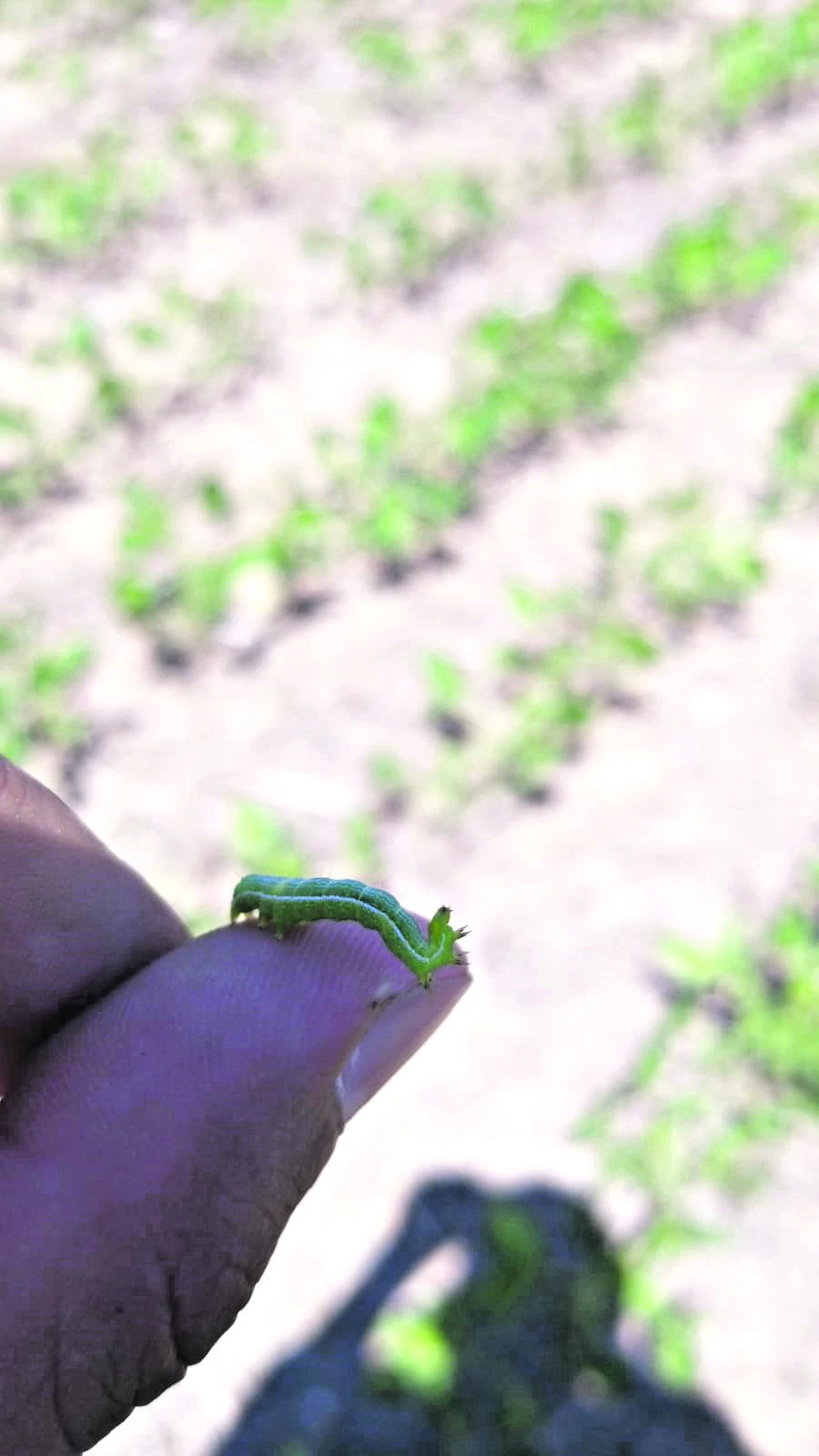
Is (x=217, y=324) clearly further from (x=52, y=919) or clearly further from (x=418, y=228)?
(x=52, y=919)

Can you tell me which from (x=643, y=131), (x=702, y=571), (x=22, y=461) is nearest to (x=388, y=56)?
(x=643, y=131)

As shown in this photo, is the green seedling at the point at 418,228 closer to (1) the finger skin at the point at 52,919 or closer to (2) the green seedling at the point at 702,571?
(2) the green seedling at the point at 702,571

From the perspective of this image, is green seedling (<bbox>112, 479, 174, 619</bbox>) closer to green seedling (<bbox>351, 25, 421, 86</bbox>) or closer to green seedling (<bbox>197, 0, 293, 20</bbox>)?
green seedling (<bbox>351, 25, 421, 86</bbox>)

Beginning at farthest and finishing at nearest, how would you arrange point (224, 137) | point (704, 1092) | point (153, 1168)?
point (224, 137) < point (704, 1092) < point (153, 1168)

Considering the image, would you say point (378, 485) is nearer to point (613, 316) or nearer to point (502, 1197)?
point (613, 316)

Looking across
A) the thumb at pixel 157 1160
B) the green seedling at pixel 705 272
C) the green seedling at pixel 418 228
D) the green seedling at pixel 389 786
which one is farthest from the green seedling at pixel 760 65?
the thumb at pixel 157 1160

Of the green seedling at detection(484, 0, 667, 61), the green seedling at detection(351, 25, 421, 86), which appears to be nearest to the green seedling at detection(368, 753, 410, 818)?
the green seedling at detection(351, 25, 421, 86)

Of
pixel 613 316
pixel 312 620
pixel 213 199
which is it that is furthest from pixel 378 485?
pixel 213 199
